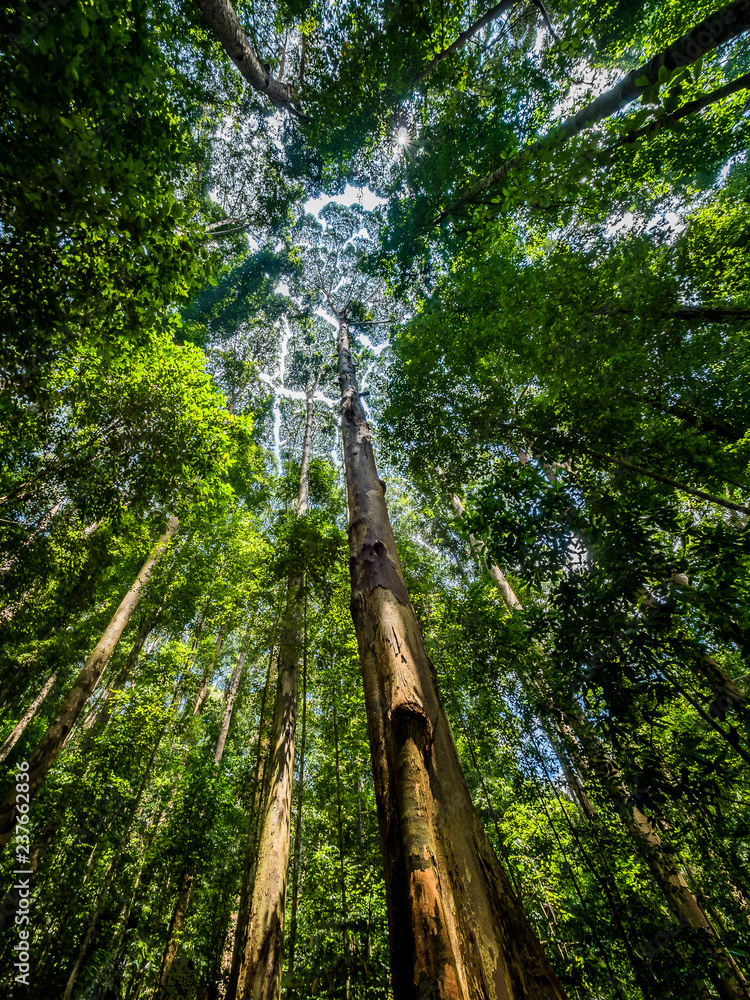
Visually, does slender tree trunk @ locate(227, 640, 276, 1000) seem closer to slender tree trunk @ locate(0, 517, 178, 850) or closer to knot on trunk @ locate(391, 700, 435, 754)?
slender tree trunk @ locate(0, 517, 178, 850)

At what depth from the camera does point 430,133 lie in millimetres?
6234

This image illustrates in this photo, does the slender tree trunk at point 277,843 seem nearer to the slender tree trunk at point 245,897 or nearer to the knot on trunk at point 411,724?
the slender tree trunk at point 245,897

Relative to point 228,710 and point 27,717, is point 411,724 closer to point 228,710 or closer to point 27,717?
point 228,710

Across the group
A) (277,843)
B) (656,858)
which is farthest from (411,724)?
(277,843)

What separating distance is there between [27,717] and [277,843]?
9.28 metres

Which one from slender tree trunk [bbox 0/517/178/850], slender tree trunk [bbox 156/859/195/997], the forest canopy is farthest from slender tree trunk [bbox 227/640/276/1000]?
slender tree trunk [bbox 0/517/178/850]

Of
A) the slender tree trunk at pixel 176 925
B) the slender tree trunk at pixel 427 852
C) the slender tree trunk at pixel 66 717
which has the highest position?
the slender tree trunk at pixel 66 717

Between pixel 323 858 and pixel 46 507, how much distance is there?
5360 millimetres

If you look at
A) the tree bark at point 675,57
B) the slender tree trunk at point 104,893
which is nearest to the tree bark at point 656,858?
the tree bark at point 675,57

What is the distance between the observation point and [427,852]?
3.51ft

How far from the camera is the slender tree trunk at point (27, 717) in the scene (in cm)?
833

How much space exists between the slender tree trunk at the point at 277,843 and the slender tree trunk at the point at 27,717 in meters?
7.58

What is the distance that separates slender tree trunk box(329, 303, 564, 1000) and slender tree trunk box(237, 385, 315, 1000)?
11.2 ft

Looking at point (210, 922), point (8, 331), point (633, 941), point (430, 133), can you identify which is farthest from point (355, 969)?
point (430, 133)
